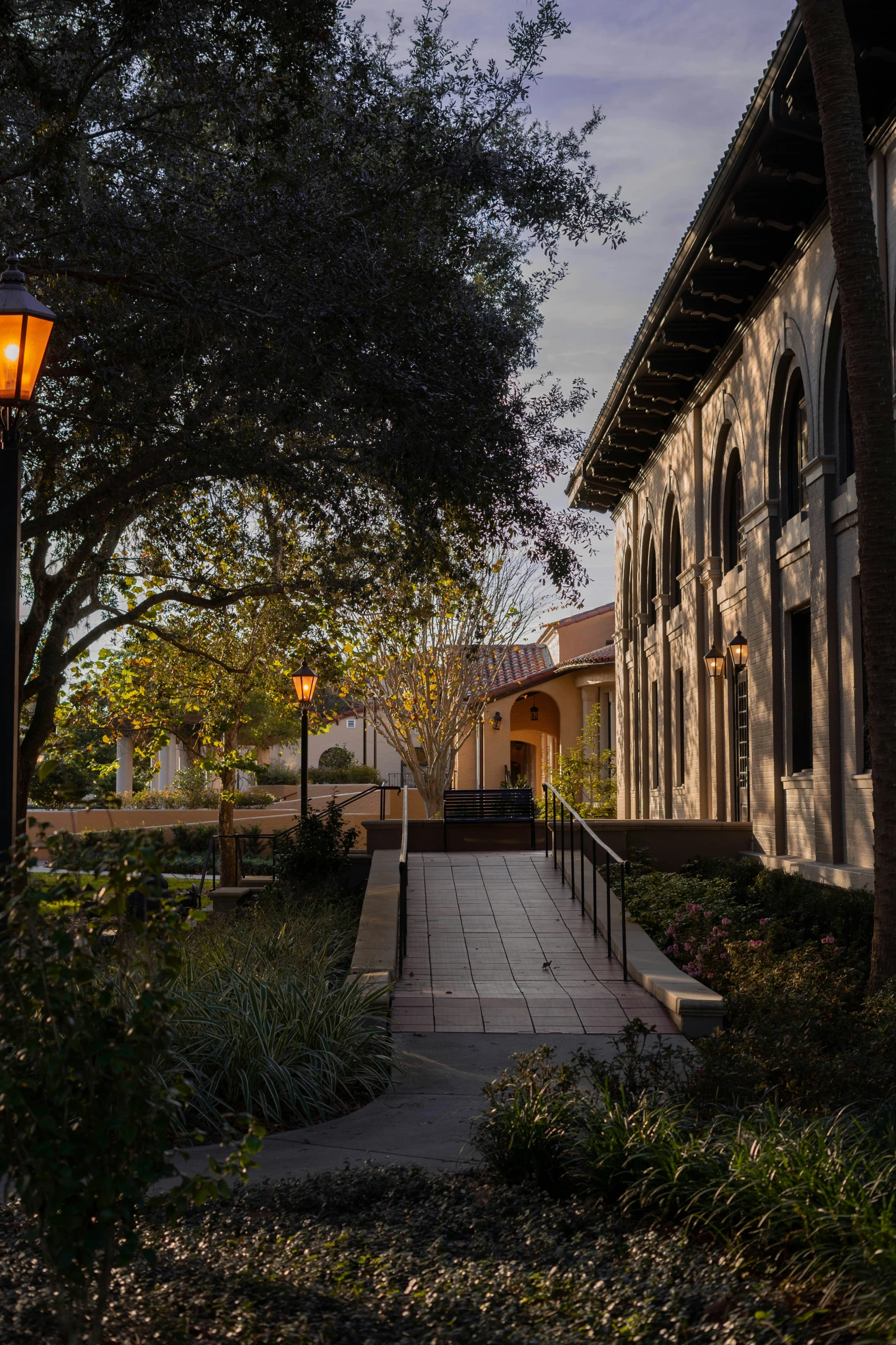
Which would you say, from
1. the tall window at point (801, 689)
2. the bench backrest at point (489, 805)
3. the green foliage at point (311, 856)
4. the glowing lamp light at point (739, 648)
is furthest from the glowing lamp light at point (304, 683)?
the tall window at point (801, 689)

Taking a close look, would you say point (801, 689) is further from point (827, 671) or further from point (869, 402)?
point (869, 402)

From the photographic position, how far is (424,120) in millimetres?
11094

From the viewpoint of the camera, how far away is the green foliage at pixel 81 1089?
127 inches

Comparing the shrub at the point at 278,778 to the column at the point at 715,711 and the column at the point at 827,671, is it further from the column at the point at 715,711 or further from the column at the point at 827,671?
the column at the point at 827,671

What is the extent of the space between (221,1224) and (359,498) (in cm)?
819

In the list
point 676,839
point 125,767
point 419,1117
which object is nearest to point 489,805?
point 676,839

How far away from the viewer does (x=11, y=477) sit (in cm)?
638

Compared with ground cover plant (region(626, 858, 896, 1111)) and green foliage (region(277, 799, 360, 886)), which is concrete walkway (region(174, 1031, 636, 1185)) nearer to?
ground cover plant (region(626, 858, 896, 1111))

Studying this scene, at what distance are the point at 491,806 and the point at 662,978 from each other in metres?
10.8

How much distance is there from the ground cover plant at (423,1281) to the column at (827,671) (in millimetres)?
9437

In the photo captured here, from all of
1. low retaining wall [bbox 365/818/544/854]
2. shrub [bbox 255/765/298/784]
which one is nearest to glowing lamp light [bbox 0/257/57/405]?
low retaining wall [bbox 365/818/544/854]

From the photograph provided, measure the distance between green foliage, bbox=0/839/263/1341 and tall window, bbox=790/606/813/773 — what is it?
1302 centimetres

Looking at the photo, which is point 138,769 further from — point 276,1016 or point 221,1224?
point 221,1224

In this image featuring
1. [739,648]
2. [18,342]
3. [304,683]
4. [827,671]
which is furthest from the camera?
[304,683]
